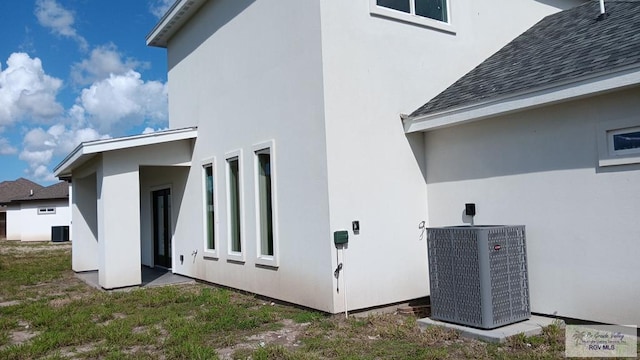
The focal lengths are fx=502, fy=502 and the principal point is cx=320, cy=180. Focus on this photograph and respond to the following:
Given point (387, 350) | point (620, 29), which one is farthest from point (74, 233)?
point (620, 29)

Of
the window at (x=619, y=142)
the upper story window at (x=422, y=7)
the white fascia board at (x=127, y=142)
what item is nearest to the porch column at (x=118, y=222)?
the white fascia board at (x=127, y=142)

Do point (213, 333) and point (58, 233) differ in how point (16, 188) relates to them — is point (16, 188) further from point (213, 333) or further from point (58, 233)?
point (213, 333)

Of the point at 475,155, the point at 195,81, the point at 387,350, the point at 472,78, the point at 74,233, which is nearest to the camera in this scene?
the point at 387,350

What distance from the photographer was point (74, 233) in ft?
45.8

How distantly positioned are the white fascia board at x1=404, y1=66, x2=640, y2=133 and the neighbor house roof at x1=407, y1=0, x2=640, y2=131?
10 millimetres

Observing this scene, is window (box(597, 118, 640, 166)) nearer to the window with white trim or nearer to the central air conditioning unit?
the central air conditioning unit

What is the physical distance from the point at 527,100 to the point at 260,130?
4.42 meters

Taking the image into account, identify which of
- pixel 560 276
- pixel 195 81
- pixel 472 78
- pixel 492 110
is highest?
pixel 195 81

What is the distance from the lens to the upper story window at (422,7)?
8.00 meters

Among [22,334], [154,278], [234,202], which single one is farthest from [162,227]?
[22,334]

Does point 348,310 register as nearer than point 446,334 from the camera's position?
No

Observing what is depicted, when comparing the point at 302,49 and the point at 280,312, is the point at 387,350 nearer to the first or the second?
the point at 280,312

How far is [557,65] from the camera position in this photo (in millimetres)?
6648

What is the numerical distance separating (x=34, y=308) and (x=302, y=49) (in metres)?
6.39
